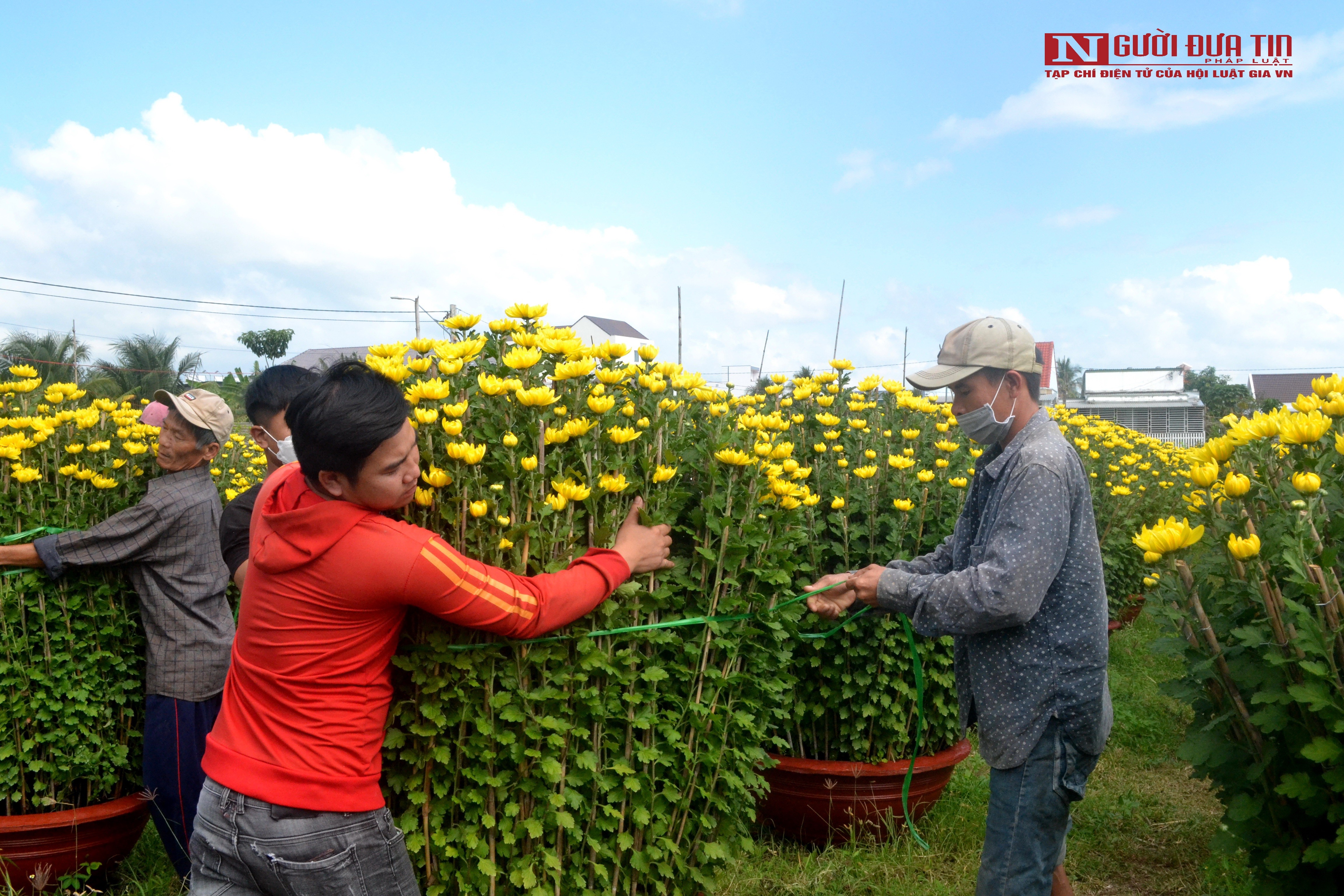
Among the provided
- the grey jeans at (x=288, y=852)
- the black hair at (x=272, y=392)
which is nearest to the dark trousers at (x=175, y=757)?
the black hair at (x=272, y=392)

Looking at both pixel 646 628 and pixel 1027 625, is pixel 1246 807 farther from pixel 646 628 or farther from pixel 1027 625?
pixel 646 628

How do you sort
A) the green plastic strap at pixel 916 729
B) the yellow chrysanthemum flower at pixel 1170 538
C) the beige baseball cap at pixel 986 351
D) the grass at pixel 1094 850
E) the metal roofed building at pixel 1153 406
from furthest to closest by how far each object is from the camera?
the metal roofed building at pixel 1153 406 → the grass at pixel 1094 850 → the green plastic strap at pixel 916 729 → the beige baseball cap at pixel 986 351 → the yellow chrysanthemum flower at pixel 1170 538

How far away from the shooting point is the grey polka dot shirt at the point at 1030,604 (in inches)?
97.5

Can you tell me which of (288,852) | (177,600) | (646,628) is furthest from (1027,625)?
(177,600)

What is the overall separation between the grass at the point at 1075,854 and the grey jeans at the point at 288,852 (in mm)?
1255

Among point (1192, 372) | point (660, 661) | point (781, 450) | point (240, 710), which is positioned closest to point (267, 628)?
point (240, 710)

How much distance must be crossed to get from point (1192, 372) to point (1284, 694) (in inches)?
2779

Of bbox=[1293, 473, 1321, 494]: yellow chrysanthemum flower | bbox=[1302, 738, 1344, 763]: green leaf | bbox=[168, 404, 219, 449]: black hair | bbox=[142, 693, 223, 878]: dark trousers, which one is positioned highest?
bbox=[168, 404, 219, 449]: black hair

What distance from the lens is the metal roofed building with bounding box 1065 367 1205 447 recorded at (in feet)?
149

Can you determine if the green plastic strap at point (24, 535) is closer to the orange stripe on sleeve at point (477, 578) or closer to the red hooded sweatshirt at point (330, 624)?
the red hooded sweatshirt at point (330, 624)

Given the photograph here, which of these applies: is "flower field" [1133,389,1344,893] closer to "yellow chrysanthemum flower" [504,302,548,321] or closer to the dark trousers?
"yellow chrysanthemum flower" [504,302,548,321]

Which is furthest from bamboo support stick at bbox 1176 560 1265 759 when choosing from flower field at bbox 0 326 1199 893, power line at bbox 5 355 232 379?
power line at bbox 5 355 232 379

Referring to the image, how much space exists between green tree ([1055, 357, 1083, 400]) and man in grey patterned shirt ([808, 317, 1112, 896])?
5278 centimetres

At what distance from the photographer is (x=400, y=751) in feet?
7.67
